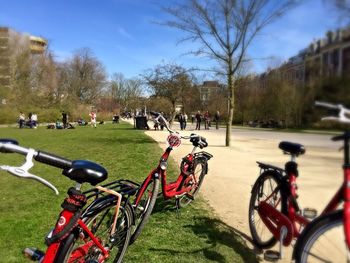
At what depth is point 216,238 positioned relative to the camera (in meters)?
5.43

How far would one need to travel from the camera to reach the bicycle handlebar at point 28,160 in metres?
2.76

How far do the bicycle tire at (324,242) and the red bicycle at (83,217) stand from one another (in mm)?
1519

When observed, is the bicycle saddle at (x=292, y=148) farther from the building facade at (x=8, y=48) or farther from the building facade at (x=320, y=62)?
the building facade at (x=8, y=48)

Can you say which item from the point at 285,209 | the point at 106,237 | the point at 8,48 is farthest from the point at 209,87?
the point at 8,48

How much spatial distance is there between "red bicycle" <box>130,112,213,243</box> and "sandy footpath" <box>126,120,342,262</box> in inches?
20.1

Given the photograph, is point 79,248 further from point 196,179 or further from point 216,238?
point 196,179

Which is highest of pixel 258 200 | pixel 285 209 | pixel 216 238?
pixel 285 209

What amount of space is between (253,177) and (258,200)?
14.1ft

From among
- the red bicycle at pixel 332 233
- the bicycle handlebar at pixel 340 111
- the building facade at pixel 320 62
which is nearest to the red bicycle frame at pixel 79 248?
the red bicycle at pixel 332 233

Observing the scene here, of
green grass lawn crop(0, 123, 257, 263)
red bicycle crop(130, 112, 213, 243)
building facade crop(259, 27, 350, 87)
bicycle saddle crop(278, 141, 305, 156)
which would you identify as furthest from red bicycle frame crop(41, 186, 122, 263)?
building facade crop(259, 27, 350, 87)

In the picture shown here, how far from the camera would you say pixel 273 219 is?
14.5ft

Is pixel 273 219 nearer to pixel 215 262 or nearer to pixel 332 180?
pixel 215 262

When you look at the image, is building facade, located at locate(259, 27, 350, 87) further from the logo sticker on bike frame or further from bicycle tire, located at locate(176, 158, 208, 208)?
bicycle tire, located at locate(176, 158, 208, 208)

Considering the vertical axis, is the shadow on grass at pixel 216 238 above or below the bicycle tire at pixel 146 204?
below
